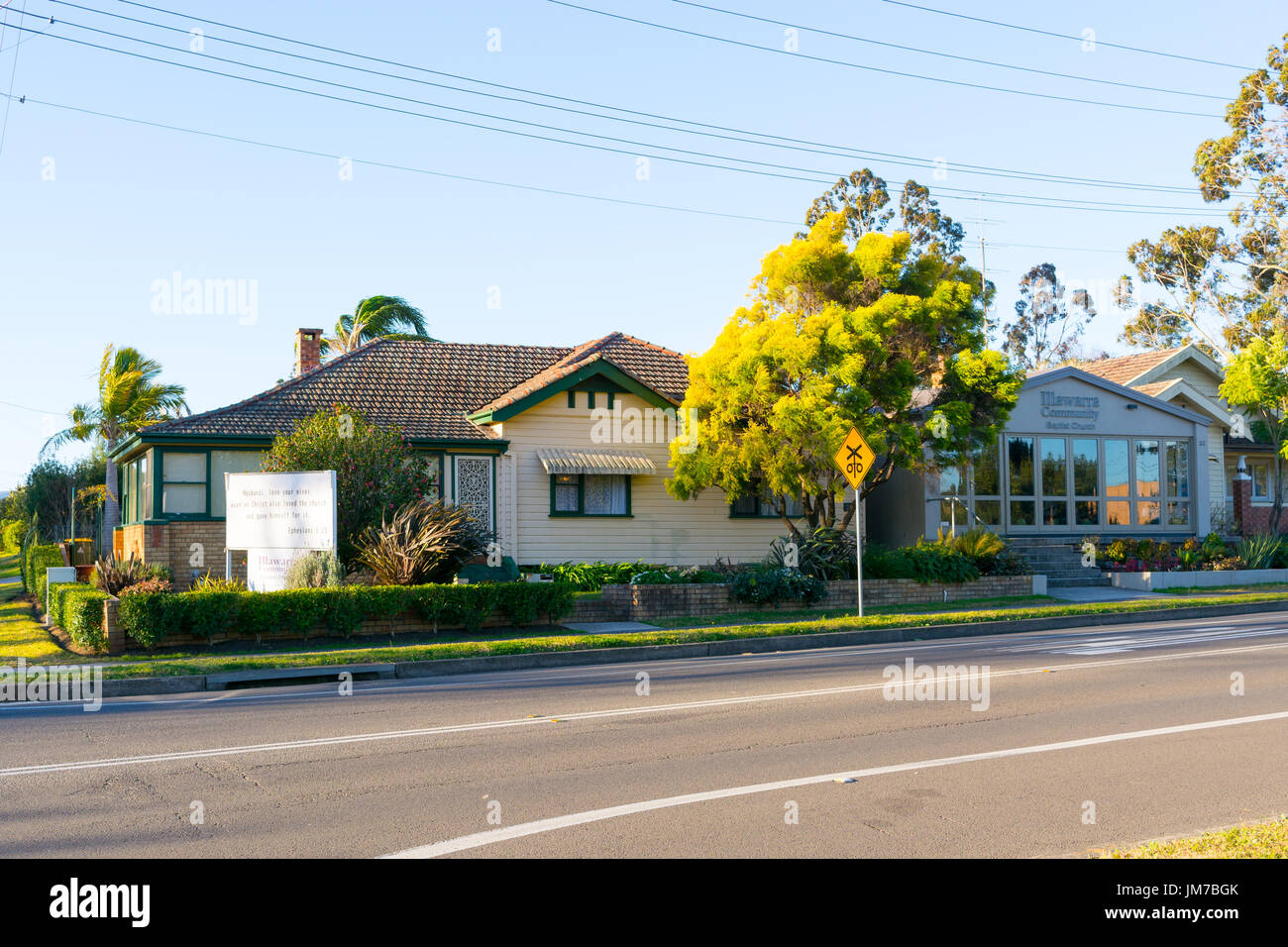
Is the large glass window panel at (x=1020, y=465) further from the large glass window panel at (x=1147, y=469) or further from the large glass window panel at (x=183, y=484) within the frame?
the large glass window panel at (x=183, y=484)

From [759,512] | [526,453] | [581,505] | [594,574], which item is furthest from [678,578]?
[759,512]

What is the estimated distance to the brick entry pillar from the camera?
117 ft

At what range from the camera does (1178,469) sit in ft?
99.3

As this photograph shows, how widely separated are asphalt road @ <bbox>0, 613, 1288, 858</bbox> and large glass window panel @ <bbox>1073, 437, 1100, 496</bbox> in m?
16.7

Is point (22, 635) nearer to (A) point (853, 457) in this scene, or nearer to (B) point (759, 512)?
(A) point (853, 457)

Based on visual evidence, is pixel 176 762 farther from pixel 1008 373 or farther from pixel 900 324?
pixel 1008 373

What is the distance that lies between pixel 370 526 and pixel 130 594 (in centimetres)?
459

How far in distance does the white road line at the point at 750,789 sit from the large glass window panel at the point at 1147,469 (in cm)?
2132

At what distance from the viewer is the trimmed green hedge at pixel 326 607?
15.9m

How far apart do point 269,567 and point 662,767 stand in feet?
41.1

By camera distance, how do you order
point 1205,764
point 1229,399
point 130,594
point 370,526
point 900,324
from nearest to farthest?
1. point 1205,764
2. point 130,594
3. point 370,526
4. point 900,324
5. point 1229,399

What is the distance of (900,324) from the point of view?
23.2 metres

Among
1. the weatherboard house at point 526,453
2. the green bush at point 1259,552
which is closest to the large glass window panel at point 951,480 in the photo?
the weatherboard house at point 526,453
